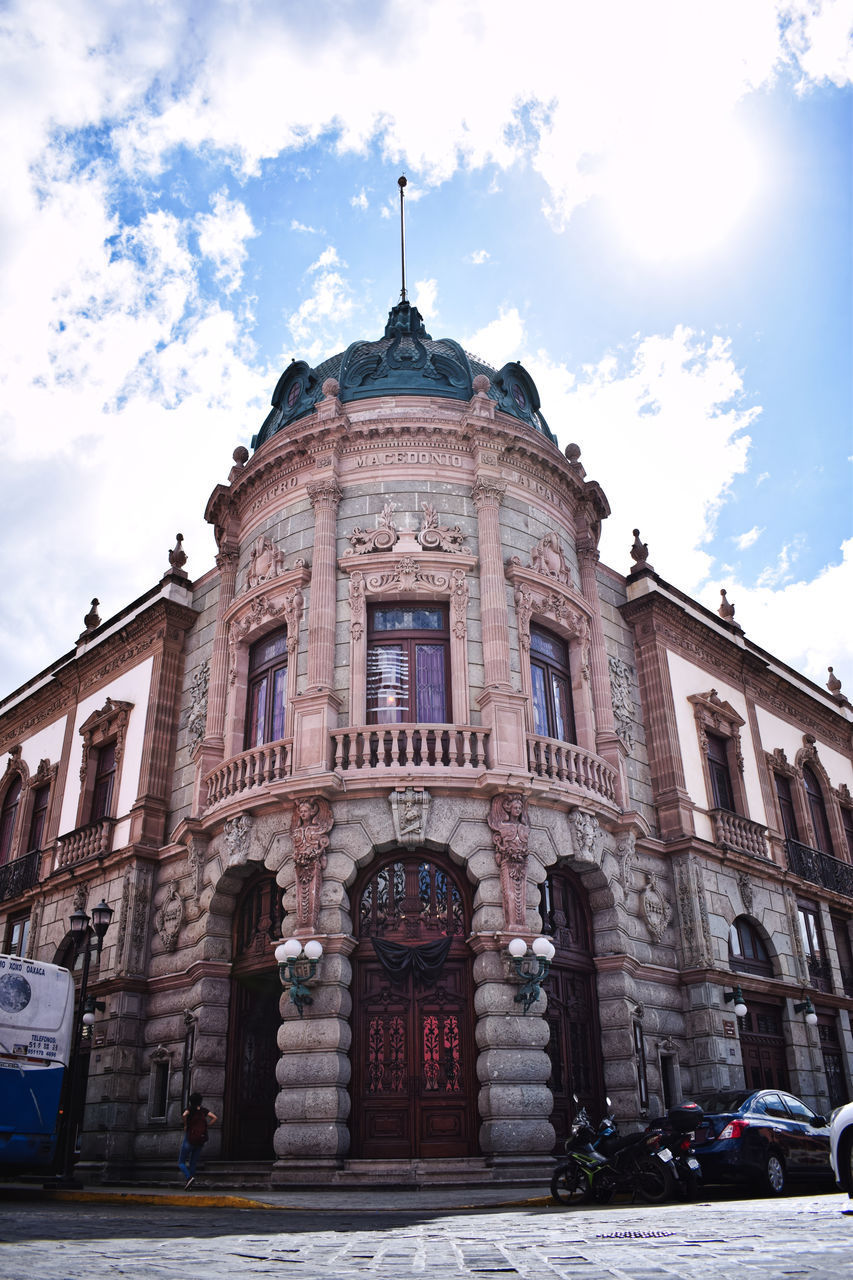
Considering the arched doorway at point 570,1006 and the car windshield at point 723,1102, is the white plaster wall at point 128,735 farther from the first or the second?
the car windshield at point 723,1102

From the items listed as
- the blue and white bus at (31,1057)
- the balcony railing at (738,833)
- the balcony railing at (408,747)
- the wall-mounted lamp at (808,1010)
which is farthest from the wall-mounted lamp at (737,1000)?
the blue and white bus at (31,1057)

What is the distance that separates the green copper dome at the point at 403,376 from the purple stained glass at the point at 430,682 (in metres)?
5.85

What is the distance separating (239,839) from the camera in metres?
18.3

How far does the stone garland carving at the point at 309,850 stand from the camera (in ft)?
54.8

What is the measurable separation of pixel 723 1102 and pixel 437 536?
10864mm

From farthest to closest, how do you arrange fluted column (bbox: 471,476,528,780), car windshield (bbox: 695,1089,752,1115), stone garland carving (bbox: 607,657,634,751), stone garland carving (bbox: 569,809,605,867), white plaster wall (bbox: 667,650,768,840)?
white plaster wall (bbox: 667,650,768,840) → stone garland carving (bbox: 607,657,634,751) → stone garland carving (bbox: 569,809,605,867) → fluted column (bbox: 471,476,528,780) → car windshield (bbox: 695,1089,752,1115)

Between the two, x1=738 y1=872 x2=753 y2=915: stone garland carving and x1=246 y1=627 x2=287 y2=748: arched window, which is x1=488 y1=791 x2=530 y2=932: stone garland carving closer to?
x1=246 y1=627 x2=287 y2=748: arched window

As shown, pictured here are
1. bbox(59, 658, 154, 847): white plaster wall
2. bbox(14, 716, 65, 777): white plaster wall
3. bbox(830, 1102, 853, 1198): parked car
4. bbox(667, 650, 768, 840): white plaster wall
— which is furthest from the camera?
bbox(14, 716, 65, 777): white plaster wall

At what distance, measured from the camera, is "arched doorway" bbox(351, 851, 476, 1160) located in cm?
1584

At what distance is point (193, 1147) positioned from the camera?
51.9 ft

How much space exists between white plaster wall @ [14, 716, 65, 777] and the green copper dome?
10.2 m

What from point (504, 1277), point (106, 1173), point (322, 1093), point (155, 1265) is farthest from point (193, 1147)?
point (504, 1277)

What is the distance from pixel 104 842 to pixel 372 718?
8596 mm

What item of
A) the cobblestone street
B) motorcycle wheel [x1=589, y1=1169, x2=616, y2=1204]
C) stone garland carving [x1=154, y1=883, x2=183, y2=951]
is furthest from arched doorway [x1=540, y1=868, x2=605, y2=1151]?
stone garland carving [x1=154, y1=883, x2=183, y2=951]
